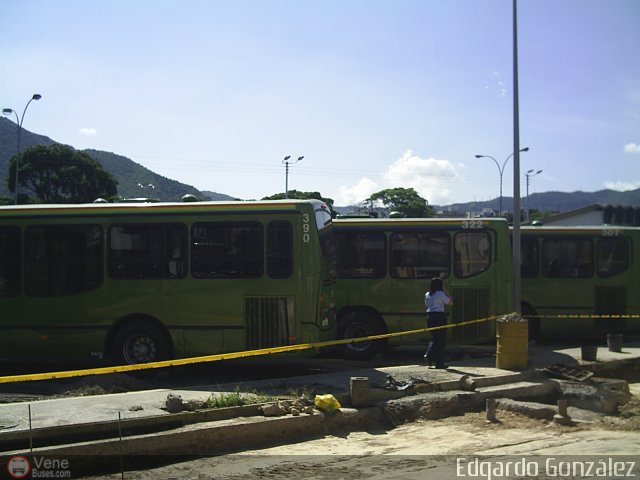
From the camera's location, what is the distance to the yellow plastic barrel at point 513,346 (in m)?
10.8

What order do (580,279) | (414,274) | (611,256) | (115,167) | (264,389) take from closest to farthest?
(264,389) → (414,274) → (580,279) → (611,256) → (115,167)

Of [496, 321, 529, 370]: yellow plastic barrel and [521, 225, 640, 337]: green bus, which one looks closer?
[496, 321, 529, 370]: yellow plastic barrel

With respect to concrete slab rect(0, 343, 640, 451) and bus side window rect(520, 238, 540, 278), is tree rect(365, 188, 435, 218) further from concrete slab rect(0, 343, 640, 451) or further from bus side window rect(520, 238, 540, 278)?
concrete slab rect(0, 343, 640, 451)

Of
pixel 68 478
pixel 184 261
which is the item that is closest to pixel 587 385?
pixel 184 261

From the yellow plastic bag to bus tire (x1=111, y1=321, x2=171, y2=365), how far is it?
148 inches

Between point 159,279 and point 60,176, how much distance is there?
39.1 meters

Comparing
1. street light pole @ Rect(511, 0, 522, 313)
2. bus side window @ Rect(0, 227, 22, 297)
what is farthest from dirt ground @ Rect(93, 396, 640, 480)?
bus side window @ Rect(0, 227, 22, 297)

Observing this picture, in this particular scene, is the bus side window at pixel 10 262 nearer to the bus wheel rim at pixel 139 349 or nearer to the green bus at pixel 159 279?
the green bus at pixel 159 279

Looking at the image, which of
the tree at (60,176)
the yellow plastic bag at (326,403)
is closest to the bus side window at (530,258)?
the yellow plastic bag at (326,403)

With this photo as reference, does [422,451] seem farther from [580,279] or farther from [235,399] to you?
[580,279]

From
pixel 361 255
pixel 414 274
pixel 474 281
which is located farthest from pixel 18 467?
pixel 474 281

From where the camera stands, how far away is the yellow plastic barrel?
35.4 ft

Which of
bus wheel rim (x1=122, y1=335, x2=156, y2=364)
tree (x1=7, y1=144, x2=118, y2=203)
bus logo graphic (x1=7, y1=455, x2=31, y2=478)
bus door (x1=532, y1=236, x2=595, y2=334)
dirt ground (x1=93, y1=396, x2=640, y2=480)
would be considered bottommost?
dirt ground (x1=93, y1=396, x2=640, y2=480)

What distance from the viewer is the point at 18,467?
6.07 m
